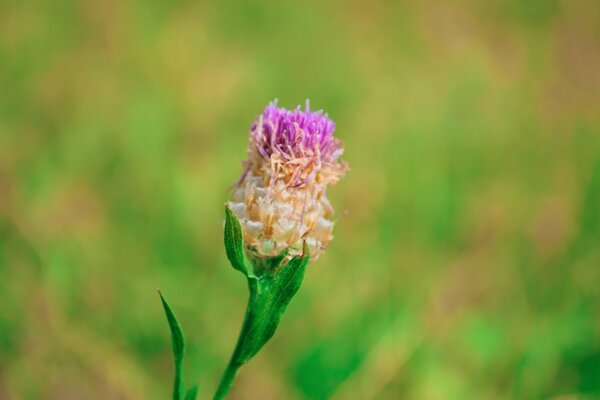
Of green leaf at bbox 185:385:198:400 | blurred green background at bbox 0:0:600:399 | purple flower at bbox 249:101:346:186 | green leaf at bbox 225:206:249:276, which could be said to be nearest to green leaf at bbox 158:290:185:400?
green leaf at bbox 185:385:198:400

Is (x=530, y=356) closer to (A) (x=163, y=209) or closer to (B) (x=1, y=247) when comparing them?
(A) (x=163, y=209)

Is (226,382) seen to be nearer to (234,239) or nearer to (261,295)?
(261,295)

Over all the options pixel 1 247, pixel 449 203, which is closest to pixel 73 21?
pixel 1 247

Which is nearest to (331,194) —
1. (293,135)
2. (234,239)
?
(293,135)

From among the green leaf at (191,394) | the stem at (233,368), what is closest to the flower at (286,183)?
the stem at (233,368)

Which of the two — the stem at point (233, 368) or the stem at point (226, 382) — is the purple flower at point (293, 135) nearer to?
the stem at point (233, 368)
